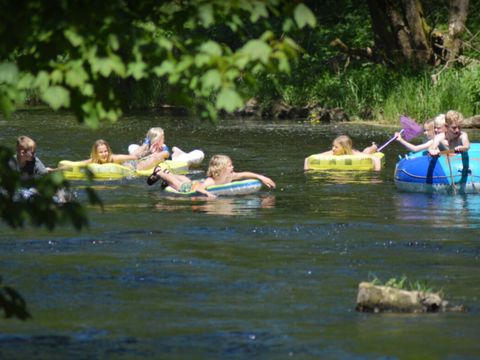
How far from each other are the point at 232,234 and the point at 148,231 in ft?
3.05

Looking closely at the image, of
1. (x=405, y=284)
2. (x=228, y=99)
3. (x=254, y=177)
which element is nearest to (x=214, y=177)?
(x=254, y=177)

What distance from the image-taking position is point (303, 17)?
602cm

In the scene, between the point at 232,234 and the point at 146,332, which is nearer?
the point at 146,332

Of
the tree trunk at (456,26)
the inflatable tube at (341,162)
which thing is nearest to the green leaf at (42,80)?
the inflatable tube at (341,162)

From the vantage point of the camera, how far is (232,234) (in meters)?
14.0

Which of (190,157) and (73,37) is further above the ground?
(73,37)

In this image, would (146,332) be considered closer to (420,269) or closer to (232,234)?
(420,269)

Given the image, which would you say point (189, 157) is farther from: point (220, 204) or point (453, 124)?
point (453, 124)

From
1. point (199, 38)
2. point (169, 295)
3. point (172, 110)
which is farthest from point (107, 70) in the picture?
point (172, 110)

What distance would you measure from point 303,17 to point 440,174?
12346mm

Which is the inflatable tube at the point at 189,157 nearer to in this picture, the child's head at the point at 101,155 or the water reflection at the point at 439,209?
the child's head at the point at 101,155

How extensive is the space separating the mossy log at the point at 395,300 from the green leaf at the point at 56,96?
12.2 ft

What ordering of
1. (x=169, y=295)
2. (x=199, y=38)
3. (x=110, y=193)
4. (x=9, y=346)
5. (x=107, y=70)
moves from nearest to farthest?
(x=107, y=70), (x=199, y=38), (x=9, y=346), (x=169, y=295), (x=110, y=193)

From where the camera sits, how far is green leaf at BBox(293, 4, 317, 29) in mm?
5996
